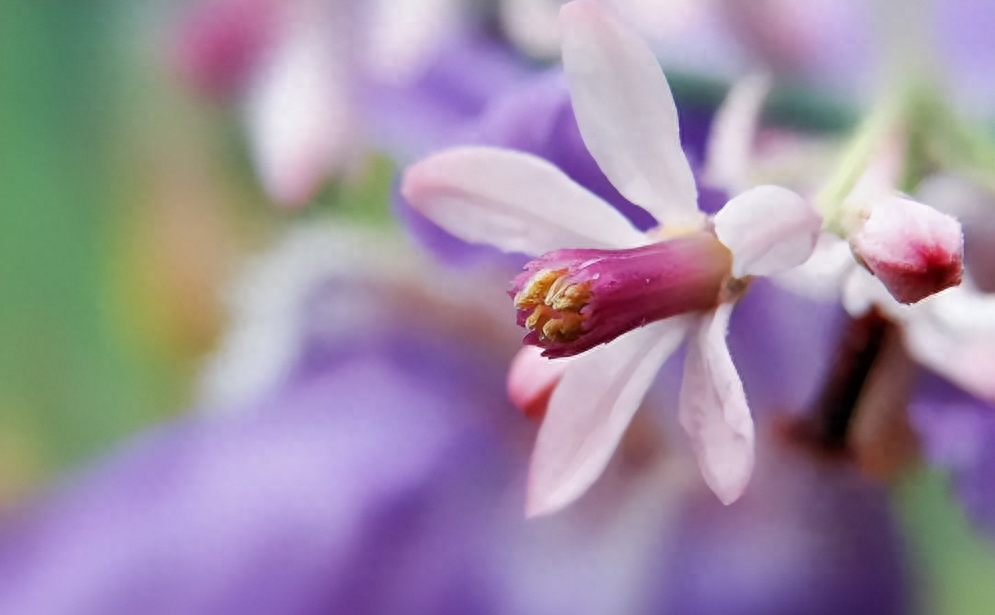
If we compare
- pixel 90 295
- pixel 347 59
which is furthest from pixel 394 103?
pixel 90 295

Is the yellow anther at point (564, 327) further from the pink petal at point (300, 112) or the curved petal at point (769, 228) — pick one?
the pink petal at point (300, 112)

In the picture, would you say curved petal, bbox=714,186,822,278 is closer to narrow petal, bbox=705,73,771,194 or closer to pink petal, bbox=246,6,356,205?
narrow petal, bbox=705,73,771,194

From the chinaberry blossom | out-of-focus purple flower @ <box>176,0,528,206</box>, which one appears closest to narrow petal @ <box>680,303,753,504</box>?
the chinaberry blossom

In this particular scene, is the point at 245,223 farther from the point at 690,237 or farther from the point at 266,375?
the point at 690,237

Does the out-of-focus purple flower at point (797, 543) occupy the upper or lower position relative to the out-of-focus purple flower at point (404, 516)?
lower

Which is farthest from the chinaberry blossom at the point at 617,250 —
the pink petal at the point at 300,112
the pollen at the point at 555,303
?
the pink petal at the point at 300,112

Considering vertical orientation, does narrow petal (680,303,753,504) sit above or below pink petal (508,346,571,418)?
below
